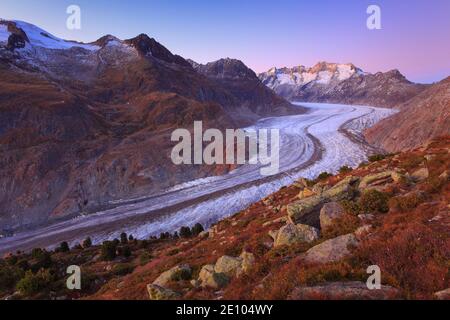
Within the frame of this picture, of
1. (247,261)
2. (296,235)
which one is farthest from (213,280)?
(296,235)

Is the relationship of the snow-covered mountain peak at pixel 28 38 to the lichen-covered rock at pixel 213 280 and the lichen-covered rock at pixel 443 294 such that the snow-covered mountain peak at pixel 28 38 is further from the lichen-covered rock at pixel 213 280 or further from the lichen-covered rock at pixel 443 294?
the lichen-covered rock at pixel 443 294

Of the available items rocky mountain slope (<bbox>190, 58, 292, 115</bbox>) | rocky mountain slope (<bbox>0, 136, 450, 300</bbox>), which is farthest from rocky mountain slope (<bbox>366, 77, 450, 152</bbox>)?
rocky mountain slope (<bbox>190, 58, 292, 115</bbox>)

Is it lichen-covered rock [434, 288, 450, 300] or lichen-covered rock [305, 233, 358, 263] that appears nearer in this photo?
lichen-covered rock [434, 288, 450, 300]

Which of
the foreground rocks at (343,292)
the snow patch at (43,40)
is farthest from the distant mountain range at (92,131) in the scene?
the foreground rocks at (343,292)

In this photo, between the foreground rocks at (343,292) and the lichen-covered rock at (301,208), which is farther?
the lichen-covered rock at (301,208)

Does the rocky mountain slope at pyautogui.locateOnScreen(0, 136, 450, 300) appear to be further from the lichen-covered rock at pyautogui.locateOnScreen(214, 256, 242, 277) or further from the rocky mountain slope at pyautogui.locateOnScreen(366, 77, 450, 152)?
the rocky mountain slope at pyautogui.locateOnScreen(366, 77, 450, 152)

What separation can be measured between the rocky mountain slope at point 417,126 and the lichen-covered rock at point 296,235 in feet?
160

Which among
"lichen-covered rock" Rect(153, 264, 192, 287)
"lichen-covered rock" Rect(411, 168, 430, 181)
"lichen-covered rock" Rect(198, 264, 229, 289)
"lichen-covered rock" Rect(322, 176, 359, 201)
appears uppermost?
"lichen-covered rock" Rect(411, 168, 430, 181)

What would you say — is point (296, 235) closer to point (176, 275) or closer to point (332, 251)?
point (332, 251)

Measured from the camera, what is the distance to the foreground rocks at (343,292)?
7535mm

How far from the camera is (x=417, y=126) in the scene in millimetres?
62062

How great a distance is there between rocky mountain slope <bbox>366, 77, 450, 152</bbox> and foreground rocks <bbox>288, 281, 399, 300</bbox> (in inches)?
2110

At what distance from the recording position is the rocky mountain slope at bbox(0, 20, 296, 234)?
56.2 m
